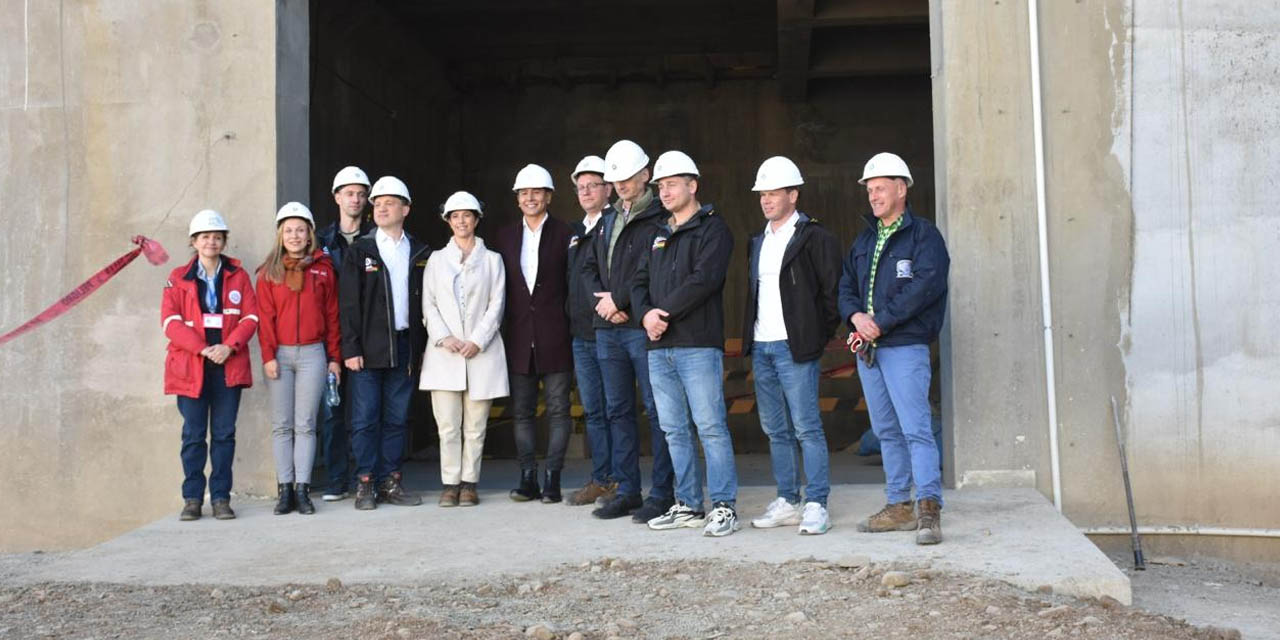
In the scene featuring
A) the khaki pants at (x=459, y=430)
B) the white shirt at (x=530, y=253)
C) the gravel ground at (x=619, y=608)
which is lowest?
the gravel ground at (x=619, y=608)

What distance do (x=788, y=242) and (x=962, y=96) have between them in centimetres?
190

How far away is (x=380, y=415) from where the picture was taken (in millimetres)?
7609

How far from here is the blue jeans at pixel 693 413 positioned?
21.3ft

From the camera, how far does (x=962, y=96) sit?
773 centimetres

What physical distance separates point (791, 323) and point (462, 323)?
6.67ft

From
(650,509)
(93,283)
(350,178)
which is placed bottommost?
(650,509)

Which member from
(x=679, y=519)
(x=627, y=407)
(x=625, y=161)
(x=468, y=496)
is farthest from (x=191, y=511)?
(x=625, y=161)

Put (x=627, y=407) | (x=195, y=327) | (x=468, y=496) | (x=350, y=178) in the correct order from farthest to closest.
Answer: (x=350, y=178), (x=468, y=496), (x=195, y=327), (x=627, y=407)

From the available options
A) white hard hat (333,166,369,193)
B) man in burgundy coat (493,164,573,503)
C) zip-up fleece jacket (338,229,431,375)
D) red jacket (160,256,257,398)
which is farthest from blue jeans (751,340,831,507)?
red jacket (160,256,257,398)

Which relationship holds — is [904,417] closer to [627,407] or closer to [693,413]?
[693,413]

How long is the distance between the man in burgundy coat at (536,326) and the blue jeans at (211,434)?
1.58 m

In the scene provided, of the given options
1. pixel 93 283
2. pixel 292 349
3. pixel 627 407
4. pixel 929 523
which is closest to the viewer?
pixel 929 523

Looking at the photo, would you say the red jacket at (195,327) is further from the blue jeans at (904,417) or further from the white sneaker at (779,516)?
the blue jeans at (904,417)

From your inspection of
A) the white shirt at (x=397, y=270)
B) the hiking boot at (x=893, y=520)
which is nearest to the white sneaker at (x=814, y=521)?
the hiking boot at (x=893, y=520)
